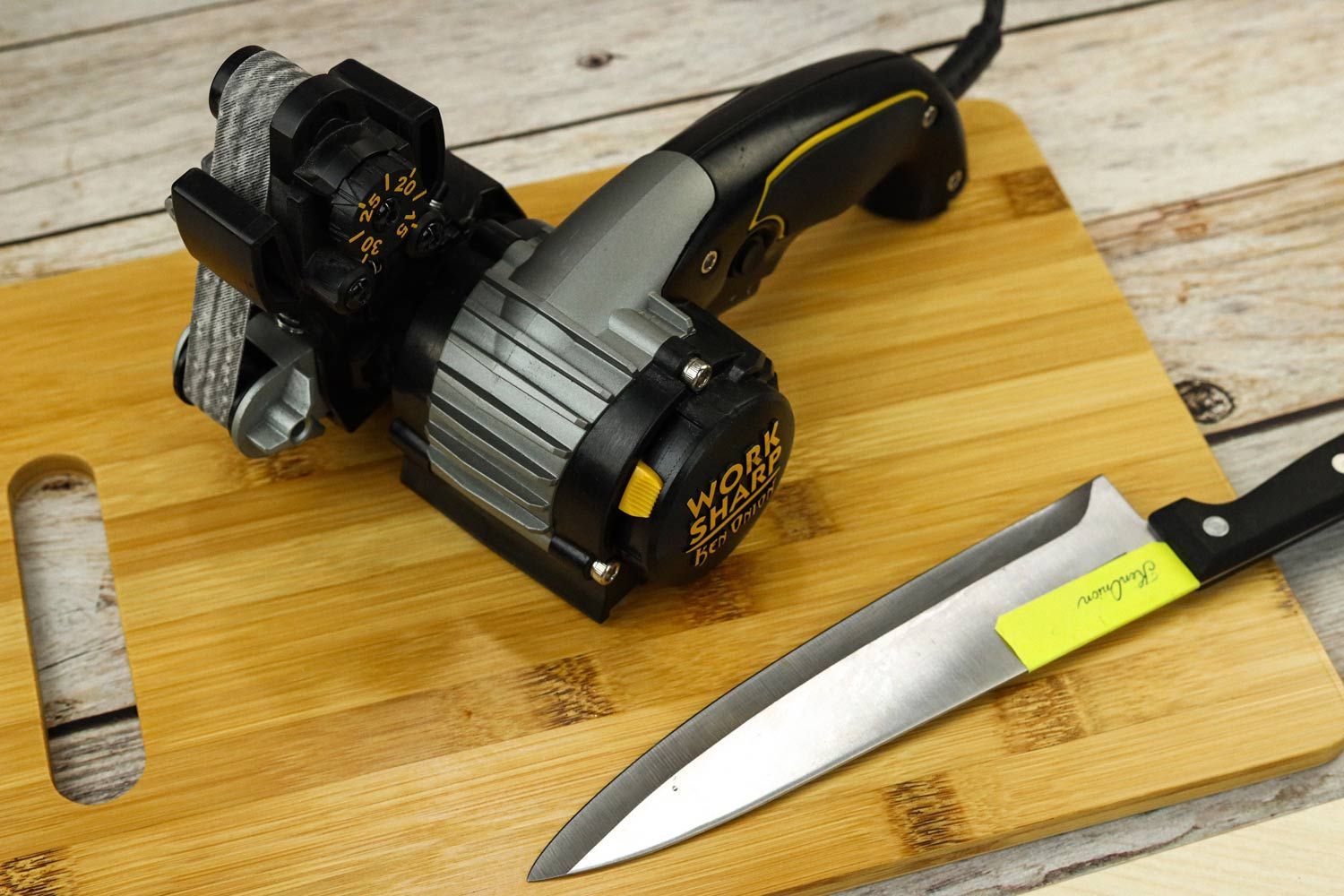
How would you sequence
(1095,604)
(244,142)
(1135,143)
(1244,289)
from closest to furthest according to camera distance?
1. (244,142)
2. (1095,604)
3. (1244,289)
4. (1135,143)

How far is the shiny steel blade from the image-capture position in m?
0.88

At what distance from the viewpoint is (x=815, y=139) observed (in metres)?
0.99

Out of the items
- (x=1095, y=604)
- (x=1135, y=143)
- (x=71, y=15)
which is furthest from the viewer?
(x=71, y=15)

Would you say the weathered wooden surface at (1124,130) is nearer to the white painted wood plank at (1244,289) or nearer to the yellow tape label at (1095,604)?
the white painted wood plank at (1244,289)

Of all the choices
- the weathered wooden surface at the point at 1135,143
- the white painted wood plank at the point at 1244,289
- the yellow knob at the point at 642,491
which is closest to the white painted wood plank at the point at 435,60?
the weathered wooden surface at the point at 1135,143

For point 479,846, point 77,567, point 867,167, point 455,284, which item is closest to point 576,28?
point 867,167

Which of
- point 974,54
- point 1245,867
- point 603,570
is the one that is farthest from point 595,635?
point 974,54

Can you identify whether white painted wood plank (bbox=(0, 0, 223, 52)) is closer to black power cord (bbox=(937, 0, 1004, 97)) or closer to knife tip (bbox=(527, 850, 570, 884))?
black power cord (bbox=(937, 0, 1004, 97))

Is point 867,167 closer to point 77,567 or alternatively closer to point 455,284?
point 455,284

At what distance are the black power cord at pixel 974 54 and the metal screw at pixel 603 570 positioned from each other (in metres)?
0.55

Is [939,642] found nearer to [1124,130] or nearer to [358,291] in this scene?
[358,291]

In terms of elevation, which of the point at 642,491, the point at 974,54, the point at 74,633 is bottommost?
the point at 74,633

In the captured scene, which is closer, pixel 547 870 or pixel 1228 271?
pixel 547 870

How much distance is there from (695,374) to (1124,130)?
2.17 ft
